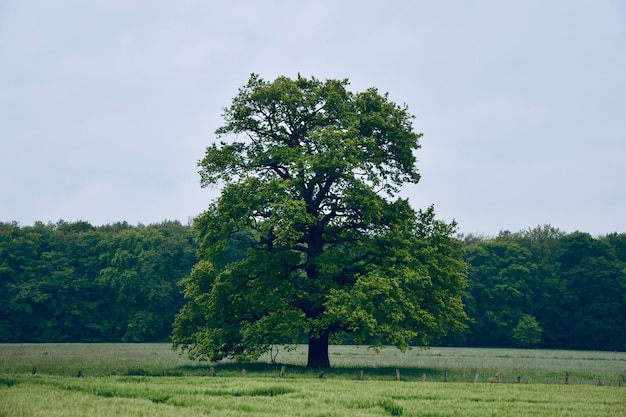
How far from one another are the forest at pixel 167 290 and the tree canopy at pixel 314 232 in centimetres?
5552

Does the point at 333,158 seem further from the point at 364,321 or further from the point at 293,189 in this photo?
the point at 364,321

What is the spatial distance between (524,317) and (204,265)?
68820 mm

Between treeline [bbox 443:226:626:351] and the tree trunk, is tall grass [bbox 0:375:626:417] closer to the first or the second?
the tree trunk

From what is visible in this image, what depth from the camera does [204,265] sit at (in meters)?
40.6

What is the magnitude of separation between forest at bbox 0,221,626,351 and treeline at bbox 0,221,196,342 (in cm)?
16

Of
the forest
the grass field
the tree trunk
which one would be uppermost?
the forest

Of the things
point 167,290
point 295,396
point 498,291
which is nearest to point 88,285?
point 167,290

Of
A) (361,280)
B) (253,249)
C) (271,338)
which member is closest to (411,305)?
(361,280)

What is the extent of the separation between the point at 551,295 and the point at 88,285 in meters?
75.6

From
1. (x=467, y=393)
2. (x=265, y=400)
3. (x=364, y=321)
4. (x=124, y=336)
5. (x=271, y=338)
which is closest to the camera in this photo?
(x=265, y=400)

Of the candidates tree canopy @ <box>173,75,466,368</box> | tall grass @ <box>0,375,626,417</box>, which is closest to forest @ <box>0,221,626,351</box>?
tree canopy @ <box>173,75,466,368</box>

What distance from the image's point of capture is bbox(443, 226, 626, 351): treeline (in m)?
92.8

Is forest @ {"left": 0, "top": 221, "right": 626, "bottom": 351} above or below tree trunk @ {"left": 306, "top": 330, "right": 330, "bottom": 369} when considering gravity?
above

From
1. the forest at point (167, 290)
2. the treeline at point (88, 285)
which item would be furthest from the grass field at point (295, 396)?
the forest at point (167, 290)
